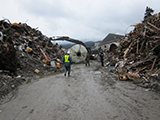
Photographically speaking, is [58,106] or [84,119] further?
[58,106]

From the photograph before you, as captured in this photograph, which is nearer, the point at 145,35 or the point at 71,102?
the point at 71,102

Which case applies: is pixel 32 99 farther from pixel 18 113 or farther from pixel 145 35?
pixel 145 35

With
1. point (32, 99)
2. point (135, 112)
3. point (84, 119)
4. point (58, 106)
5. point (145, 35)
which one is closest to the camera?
point (84, 119)

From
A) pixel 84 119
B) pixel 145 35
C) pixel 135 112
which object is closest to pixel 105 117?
pixel 84 119

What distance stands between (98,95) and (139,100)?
1289 mm

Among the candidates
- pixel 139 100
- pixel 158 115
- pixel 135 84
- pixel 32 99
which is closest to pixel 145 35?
pixel 135 84

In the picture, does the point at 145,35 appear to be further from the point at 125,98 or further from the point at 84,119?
the point at 84,119

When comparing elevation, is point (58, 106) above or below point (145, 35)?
below

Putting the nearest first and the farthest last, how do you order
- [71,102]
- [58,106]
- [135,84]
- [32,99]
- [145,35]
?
[58,106] < [71,102] < [32,99] < [135,84] < [145,35]

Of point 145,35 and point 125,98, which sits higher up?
point 145,35

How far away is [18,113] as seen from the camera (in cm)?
271

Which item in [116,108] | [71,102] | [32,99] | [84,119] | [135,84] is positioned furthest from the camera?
[135,84]

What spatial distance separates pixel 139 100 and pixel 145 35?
6.11 m

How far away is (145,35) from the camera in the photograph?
24.5ft
